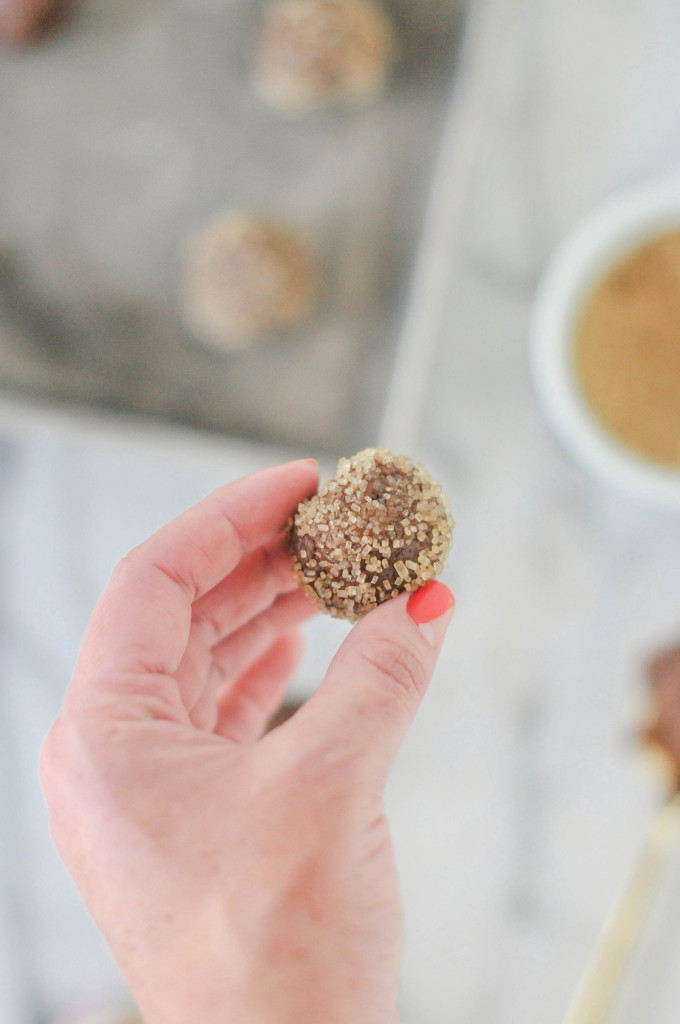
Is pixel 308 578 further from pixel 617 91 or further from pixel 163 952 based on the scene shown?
pixel 617 91

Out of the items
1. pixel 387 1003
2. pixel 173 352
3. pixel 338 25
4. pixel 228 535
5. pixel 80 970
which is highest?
pixel 338 25

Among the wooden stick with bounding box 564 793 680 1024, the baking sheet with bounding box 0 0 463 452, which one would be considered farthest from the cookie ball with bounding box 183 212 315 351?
the wooden stick with bounding box 564 793 680 1024

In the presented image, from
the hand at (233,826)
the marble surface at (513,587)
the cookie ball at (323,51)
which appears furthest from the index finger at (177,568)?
the cookie ball at (323,51)

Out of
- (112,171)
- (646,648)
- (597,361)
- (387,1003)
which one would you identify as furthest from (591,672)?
(112,171)

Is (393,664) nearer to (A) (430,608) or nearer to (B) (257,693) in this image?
(A) (430,608)

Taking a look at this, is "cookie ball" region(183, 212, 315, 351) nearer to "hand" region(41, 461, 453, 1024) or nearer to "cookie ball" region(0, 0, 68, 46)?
"cookie ball" region(0, 0, 68, 46)

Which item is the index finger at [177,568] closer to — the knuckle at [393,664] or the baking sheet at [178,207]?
the knuckle at [393,664]
